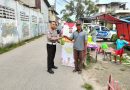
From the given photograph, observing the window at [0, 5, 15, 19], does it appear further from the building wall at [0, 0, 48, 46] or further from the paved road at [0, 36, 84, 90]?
the paved road at [0, 36, 84, 90]

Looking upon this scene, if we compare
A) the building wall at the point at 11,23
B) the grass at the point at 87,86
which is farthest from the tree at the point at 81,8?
the grass at the point at 87,86

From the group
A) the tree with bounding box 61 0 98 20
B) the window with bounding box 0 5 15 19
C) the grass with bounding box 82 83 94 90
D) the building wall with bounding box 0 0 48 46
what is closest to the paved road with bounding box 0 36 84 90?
the grass with bounding box 82 83 94 90

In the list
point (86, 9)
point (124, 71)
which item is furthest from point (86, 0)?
point (124, 71)

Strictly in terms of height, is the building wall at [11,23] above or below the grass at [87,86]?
above

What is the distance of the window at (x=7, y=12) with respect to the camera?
786 inches

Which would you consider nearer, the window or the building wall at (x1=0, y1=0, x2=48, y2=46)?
the building wall at (x1=0, y1=0, x2=48, y2=46)

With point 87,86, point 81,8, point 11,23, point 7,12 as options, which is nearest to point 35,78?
point 87,86

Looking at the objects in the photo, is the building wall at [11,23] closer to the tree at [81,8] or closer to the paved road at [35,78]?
the paved road at [35,78]

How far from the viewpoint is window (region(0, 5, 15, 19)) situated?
19959mm

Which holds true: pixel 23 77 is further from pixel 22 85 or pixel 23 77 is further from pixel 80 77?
pixel 80 77

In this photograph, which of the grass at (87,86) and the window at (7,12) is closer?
the grass at (87,86)

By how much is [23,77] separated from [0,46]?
31.1 feet

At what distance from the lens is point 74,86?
8.77 m

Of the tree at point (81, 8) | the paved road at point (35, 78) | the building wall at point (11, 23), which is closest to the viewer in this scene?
the paved road at point (35, 78)
